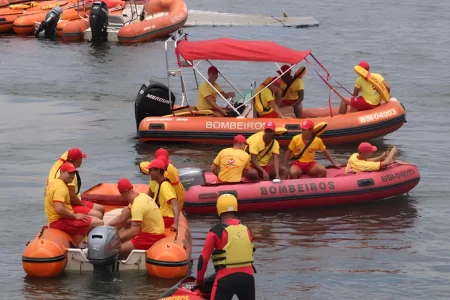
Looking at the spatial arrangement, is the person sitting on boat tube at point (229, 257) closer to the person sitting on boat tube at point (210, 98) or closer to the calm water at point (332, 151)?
the calm water at point (332, 151)

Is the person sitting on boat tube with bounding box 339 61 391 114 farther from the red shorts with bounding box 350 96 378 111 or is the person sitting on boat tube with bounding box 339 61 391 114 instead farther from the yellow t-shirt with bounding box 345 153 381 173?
the yellow t-shirt with bounding box 345 153 381 173

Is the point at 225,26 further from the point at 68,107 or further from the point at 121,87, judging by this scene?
the point at 68,107

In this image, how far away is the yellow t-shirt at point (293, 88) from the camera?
2089 centimetres

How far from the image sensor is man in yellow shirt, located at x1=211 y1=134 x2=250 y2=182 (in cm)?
1616

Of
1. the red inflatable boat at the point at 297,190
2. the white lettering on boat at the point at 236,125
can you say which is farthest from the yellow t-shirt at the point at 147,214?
the white lettering on boat at the point at 236,125

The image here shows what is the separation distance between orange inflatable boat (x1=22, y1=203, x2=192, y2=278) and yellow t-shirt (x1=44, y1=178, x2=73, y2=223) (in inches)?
9.1

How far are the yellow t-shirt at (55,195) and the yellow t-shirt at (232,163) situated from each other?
344cm

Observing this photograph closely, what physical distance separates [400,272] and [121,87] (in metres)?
15.5

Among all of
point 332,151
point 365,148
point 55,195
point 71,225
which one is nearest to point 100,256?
point 71,225

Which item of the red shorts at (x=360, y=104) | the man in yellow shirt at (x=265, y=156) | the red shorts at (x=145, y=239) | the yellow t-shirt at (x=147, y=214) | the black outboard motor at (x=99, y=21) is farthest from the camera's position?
the black outboard motor at (x=99, y=21)

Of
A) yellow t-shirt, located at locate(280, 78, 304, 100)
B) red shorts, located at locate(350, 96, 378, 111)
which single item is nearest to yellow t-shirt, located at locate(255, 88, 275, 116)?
yellow t-shirt, located at locate(280, 78, 304, 100)

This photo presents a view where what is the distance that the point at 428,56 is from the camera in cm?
3400

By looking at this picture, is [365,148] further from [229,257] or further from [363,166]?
[229,257]

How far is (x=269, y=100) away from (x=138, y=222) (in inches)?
311
